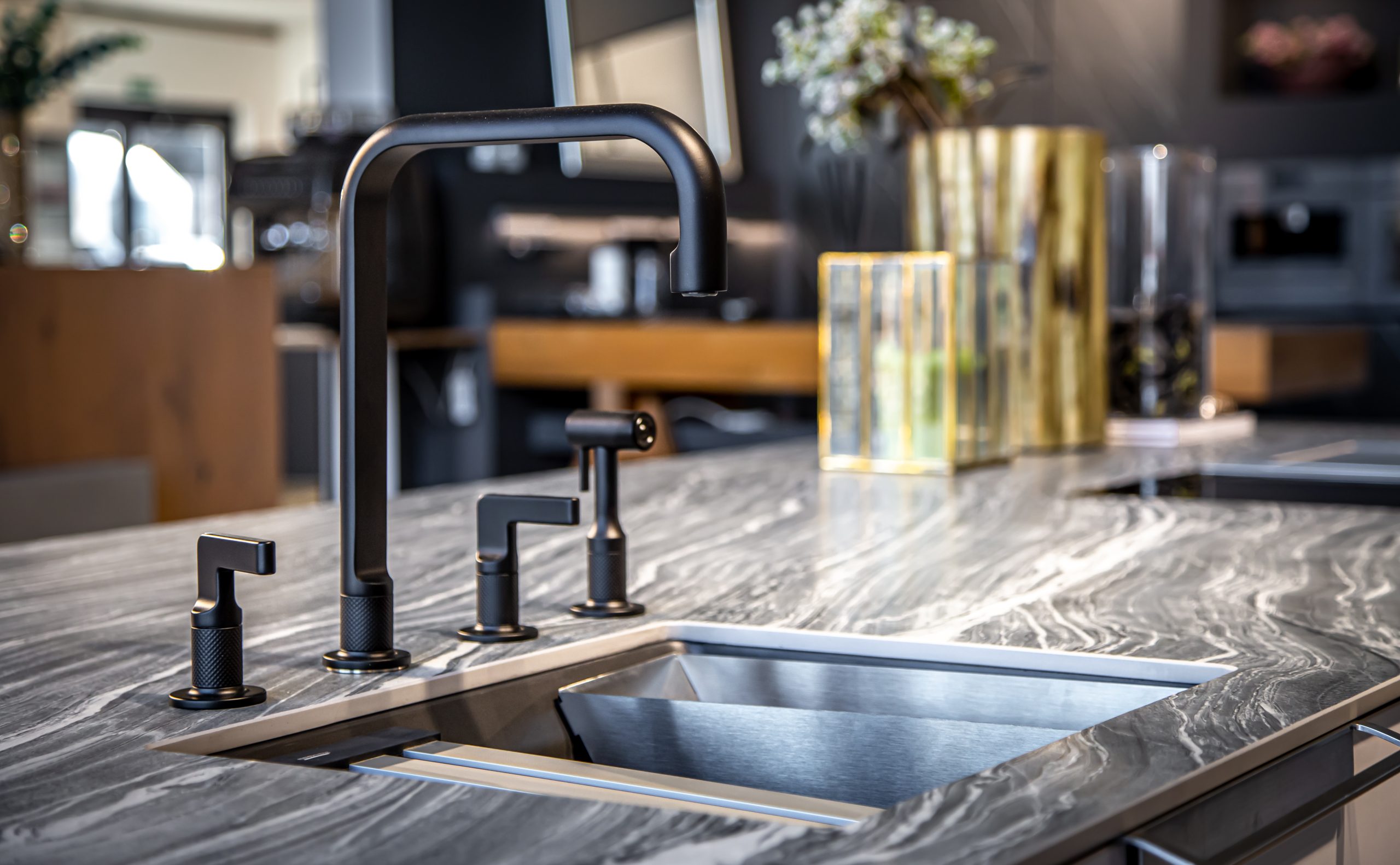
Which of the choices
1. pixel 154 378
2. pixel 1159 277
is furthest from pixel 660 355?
pixel 1159 277

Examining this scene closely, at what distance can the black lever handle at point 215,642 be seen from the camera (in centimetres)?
66

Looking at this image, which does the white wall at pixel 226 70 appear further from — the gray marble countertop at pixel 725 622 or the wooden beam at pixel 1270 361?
the gray marble countertop at pixel 725 622

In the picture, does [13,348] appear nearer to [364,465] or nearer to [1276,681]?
[364,465]

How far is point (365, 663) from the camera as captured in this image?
29.3 inches

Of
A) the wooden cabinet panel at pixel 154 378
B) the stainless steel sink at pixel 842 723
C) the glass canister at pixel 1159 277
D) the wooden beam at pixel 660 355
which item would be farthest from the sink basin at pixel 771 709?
the wooden beam at pixel 660 355

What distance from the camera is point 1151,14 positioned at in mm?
4824

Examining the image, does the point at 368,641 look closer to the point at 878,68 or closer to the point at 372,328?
the point at 372,328

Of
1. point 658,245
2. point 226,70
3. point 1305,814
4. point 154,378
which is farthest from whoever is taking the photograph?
point 226,70

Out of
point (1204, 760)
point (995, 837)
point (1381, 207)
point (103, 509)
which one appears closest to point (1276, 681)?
point (1204, 760)

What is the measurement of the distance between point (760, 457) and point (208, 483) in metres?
1.89

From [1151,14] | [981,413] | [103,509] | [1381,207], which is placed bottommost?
[103,509]

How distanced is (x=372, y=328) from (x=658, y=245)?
14.6 feet

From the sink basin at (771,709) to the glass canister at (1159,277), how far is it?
1.20 meters

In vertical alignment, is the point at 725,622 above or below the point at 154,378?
below
